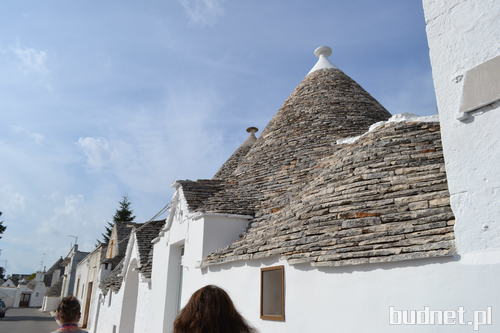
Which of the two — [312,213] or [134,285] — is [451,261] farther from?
[134,285]

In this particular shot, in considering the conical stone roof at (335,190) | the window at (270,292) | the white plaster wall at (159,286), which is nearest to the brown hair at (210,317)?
the conical stone roof at (335,190)

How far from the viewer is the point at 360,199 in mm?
5570

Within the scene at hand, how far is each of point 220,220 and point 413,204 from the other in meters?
4.33

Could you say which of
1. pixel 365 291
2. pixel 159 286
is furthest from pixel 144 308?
pixel 365 291

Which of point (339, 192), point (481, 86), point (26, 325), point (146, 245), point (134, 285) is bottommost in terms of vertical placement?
point (26, 325)

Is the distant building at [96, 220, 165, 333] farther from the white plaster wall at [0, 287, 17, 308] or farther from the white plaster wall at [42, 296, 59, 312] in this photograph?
the white plaster wall at [0, 287, 17, 308]

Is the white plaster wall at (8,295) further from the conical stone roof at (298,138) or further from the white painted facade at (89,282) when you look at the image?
the conical stone roof at (298,138)

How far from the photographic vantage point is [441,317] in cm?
382

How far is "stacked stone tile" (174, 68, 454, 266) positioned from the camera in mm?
4668

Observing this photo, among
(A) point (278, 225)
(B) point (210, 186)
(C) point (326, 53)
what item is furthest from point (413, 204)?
(C) point (326, 53)

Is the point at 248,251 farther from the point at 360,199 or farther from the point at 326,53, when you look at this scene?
the point at 326,53

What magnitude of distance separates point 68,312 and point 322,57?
11404 mm

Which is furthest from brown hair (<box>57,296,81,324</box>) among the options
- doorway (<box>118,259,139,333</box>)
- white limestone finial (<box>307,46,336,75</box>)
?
doorway (<box>118,259,139,333</box>)

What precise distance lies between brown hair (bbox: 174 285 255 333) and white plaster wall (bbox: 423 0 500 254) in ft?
8.41
